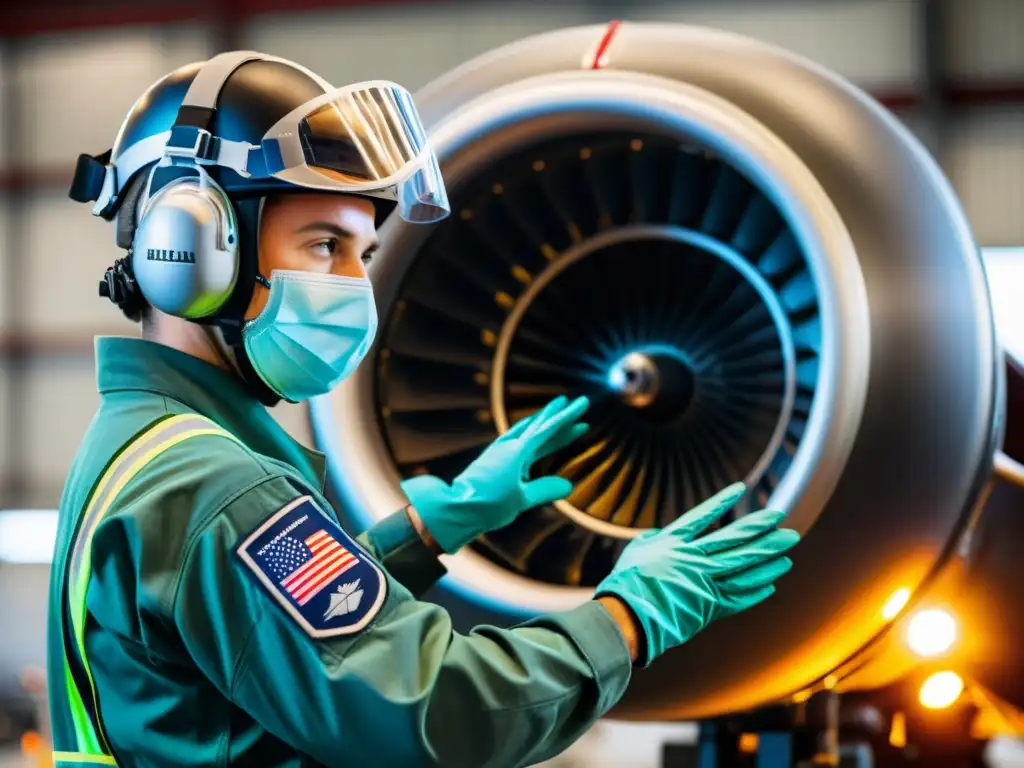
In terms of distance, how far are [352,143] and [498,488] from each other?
50 cm

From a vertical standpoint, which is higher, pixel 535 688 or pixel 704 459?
pixel 704 459

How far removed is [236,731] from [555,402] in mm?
626

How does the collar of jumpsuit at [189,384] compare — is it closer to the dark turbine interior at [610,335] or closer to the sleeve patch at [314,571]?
the sleeve patch at [314,571]

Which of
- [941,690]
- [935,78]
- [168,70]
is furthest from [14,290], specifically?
[941,690]

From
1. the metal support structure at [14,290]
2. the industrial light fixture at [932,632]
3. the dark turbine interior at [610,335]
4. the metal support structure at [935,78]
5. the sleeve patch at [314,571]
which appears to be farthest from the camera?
the metal support structure at [14,290]

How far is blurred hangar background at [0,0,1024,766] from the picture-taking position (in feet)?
25.8

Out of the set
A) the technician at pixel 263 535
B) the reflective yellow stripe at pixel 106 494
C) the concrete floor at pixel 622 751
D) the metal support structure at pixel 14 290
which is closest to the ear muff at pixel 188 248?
the technician at pixel 263 535

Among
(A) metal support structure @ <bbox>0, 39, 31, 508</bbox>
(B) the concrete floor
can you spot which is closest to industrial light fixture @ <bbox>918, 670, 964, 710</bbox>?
(B) the concrete floor

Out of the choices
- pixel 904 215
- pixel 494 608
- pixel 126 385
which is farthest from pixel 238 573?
pixel 904 215

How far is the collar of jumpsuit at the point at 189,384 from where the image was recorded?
1222 millimetres

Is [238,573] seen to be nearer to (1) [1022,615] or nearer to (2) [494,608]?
(2) [494,608]

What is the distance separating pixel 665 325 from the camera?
178 cm

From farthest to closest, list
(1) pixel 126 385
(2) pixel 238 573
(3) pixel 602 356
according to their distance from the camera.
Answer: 1. (3) pixel 602 356
2. (1) pixel 126 385
3. (2) pixel 238 573

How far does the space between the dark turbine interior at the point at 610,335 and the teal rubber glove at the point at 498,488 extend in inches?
4.1
